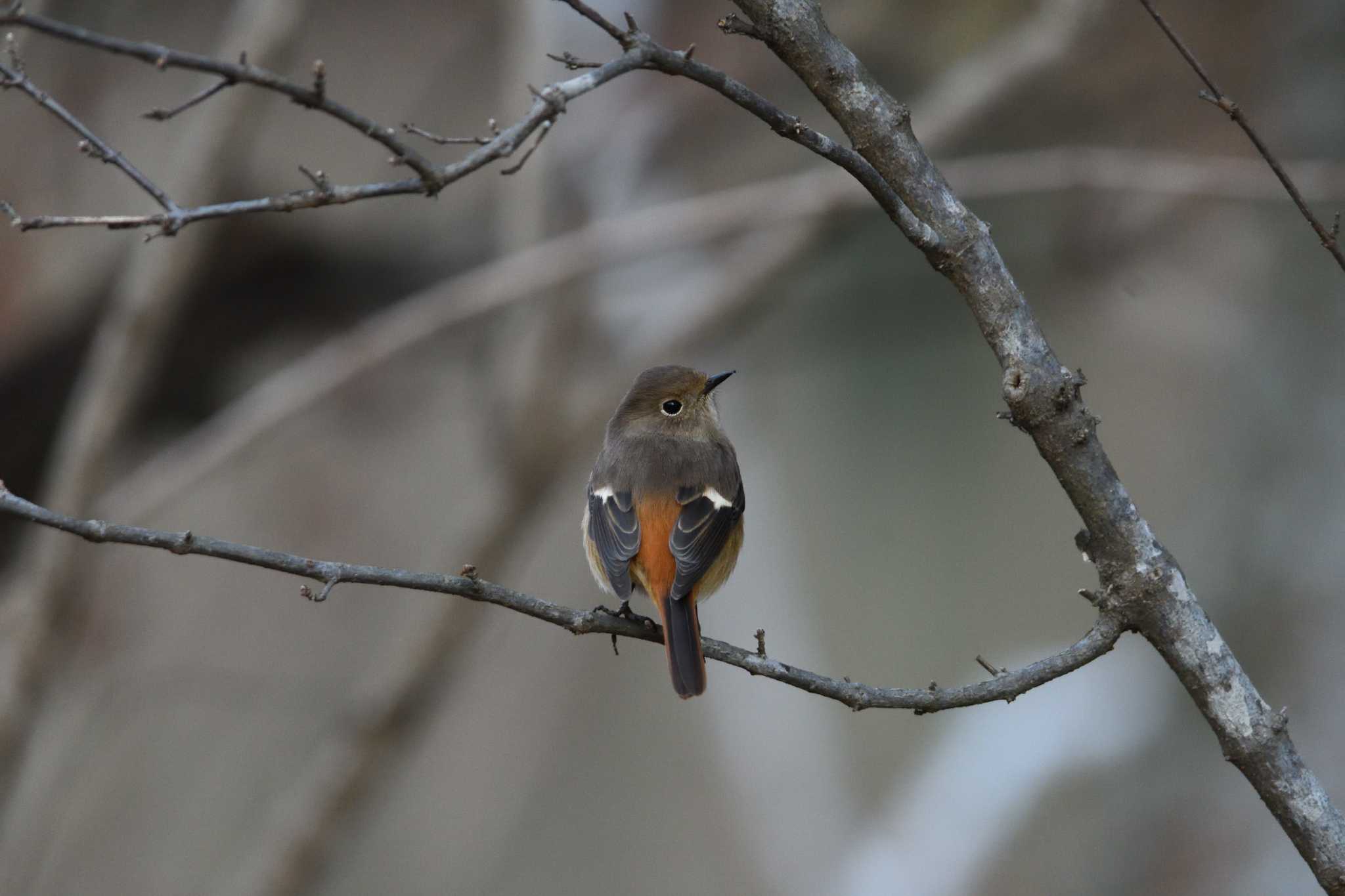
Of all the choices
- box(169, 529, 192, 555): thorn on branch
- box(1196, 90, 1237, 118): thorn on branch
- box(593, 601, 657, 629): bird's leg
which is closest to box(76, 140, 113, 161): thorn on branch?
box(169, 529, 192, 555): thorn on branch

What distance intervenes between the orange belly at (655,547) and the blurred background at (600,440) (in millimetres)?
2340

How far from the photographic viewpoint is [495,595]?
6.68 ft

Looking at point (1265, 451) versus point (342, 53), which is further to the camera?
point (342, 53)

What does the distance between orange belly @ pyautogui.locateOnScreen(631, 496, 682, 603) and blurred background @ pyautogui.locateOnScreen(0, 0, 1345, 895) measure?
2340 mm

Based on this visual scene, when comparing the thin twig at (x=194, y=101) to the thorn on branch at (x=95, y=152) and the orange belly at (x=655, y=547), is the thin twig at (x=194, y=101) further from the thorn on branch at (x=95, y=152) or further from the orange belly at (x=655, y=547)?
the orange belly at (x=655, y=547)

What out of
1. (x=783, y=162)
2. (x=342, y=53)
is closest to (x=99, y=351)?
(x=342, y=53)

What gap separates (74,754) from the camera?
6.28 m

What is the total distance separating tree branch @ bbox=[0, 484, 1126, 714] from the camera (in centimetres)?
182

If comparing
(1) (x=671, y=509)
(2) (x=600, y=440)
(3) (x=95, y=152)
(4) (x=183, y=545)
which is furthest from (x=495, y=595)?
(2) (x=600, y=440)

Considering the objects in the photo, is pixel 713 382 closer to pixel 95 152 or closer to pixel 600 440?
pixel 95 152

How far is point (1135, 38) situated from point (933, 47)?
1.18 m

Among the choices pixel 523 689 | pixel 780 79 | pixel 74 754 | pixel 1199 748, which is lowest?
pixel 74 754

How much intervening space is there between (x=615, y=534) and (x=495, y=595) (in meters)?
1.37

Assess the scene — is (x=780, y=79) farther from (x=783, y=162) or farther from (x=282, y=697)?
(x=282, y=697)
